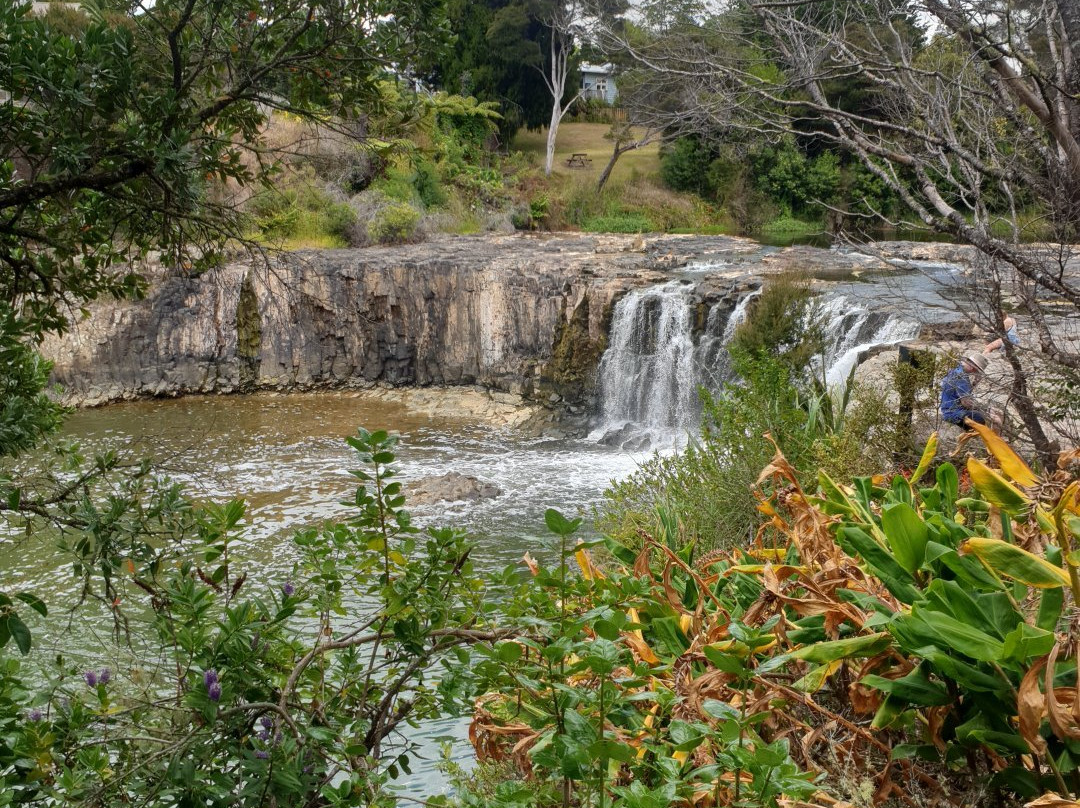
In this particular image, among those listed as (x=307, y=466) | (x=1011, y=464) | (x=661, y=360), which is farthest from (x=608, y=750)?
(x=661, y=360)

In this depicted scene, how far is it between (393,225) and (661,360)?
28.7 feet

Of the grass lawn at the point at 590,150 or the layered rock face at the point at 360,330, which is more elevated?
the grass lawn at the point at 590,150

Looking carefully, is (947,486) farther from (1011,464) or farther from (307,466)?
(307,466)

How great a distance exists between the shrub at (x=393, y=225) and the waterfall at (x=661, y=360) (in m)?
7.43

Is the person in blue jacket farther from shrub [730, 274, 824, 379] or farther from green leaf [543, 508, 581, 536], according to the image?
green leaf [543, 508, 581, 536]

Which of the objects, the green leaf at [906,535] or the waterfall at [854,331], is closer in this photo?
the green leaf at [906,535]

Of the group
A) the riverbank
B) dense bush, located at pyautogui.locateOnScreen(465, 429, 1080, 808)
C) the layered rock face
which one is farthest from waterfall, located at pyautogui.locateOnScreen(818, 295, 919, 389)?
dense bush, located at pyautogui.locateOnScreen(465, 429, 1080, 808)

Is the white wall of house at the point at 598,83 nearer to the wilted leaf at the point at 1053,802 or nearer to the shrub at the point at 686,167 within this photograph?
the shrub at the point at 686,167

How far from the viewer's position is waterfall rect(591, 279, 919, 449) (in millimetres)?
13625

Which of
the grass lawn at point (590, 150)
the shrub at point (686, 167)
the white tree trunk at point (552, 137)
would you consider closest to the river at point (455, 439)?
the shrub at point (686, 167)

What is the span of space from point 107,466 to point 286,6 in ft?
4.41

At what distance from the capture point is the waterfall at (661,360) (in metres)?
13.6

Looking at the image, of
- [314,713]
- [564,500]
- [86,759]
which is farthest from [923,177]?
[564,500]

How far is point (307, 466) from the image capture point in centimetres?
1233
